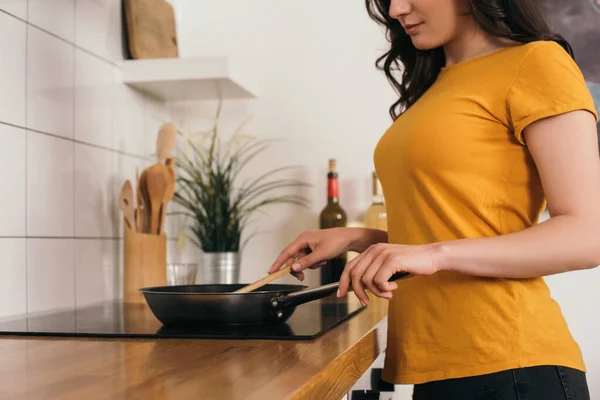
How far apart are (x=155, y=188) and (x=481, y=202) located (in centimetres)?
94

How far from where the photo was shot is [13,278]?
1.37 metres

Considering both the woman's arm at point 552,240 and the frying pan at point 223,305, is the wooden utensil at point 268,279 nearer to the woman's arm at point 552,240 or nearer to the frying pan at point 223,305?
the frying pan at point 223,305

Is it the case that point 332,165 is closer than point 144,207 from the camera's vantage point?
No

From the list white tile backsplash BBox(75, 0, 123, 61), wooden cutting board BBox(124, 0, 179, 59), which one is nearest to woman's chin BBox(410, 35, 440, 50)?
white tile backsplash BBox(75, 0, 123, 61)

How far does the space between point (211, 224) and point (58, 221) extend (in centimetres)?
55

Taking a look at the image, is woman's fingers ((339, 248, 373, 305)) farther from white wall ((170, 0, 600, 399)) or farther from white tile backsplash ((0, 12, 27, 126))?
white wall ((170, 0, 600, 399))

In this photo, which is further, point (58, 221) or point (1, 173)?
point (58, 221)

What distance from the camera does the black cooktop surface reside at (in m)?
1.00

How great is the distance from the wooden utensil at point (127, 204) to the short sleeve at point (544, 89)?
98 cm

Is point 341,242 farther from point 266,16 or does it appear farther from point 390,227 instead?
point 266,16

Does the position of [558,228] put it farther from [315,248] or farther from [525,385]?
[315,248]

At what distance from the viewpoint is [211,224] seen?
79.4 inches

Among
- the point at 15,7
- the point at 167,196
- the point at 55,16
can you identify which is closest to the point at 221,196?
the point at 167,196

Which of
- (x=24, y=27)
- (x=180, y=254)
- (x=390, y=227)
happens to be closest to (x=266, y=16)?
(x=180, y=254)
